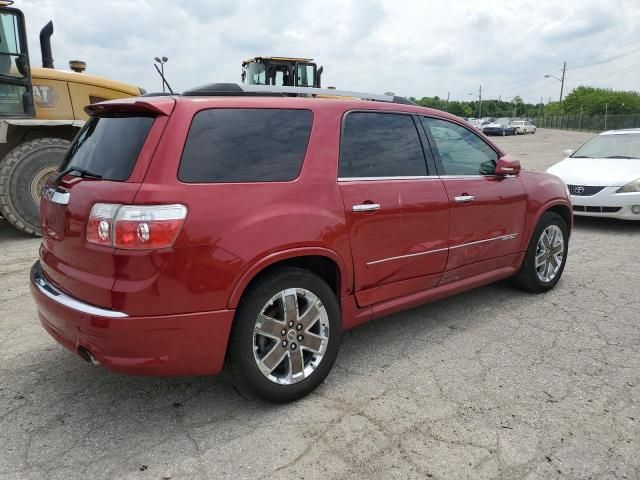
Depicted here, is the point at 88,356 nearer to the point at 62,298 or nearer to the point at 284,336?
the point at 62,298

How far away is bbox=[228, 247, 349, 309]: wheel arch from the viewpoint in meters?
2.62

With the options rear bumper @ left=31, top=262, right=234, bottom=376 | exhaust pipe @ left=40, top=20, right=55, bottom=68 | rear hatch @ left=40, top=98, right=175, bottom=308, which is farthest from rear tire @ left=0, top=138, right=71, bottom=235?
rear bumper @ left=31, top=262, right=234, bottom=376

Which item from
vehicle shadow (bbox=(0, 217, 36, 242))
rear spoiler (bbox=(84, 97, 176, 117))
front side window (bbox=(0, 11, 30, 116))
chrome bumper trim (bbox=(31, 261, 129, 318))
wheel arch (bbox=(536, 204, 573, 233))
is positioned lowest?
vehicle shadow (bbox=(0, 217, 36, 242))

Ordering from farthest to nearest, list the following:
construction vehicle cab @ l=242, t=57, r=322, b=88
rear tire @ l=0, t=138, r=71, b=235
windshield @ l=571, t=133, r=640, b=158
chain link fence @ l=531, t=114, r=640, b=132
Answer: chain link fence @ l=531, t=114, r=640, b=132, construction vehicle cab @ l=242, t=57, r=322, b=88, windshield @ l=571, t=133, r=640, b=158, rear tire @ l=0, t=138, r=71, b=235

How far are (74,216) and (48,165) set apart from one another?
4.97 m

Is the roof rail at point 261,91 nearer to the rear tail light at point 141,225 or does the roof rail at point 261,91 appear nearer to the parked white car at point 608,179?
the rear tail light at point 141,225

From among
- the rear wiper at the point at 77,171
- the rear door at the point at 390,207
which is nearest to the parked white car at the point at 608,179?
the rear door at the point at 390,207

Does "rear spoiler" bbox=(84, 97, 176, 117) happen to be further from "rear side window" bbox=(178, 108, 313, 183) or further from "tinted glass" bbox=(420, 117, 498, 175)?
"tinted glass" bbox=(420, 117, 498, 175)

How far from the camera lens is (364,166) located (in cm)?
328

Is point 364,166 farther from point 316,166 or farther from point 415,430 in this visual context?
point 415,430

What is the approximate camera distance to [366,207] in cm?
318

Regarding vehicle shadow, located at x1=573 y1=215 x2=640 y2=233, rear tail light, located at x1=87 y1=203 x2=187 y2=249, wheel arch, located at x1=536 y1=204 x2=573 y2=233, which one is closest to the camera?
rear tail light, located at x1=87 y1=203 x2=187 y2=249

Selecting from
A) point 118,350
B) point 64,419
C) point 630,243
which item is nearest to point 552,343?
point 118,350

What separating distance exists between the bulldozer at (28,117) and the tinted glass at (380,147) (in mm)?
4919
